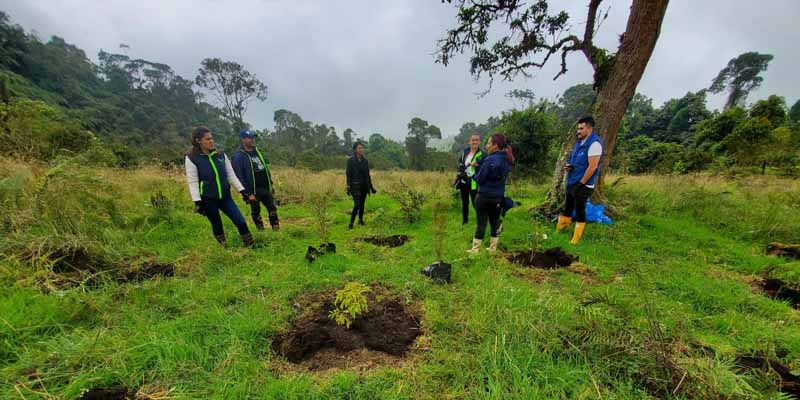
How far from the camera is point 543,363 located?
1.82 m

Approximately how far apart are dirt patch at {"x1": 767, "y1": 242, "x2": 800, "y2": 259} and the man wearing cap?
27.5ft

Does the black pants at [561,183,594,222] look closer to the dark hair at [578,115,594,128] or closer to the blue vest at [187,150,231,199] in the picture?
the dark hair at [578,115,594,128]

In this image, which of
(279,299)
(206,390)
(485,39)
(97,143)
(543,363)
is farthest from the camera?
(97,143)

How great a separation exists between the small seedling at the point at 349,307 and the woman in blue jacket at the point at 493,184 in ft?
7.50

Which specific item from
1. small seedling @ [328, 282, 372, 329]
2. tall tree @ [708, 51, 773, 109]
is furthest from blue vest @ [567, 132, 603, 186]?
tall tree @ [708, 51, 773, 109]

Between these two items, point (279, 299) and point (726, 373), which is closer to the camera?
point (726, 373)

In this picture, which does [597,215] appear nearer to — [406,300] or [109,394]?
[406,300]

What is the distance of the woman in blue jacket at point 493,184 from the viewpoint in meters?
3.82

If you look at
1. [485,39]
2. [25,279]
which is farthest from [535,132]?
[25,279]

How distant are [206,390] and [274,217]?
4015 millimetres

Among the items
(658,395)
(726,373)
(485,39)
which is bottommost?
(658,395)

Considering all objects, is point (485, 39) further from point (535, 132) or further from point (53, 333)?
point (53, 333)

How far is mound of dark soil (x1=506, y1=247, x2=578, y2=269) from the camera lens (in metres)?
3.72

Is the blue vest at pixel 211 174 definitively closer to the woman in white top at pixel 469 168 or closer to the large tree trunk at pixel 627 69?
the woman in white top at pixel 469 168
